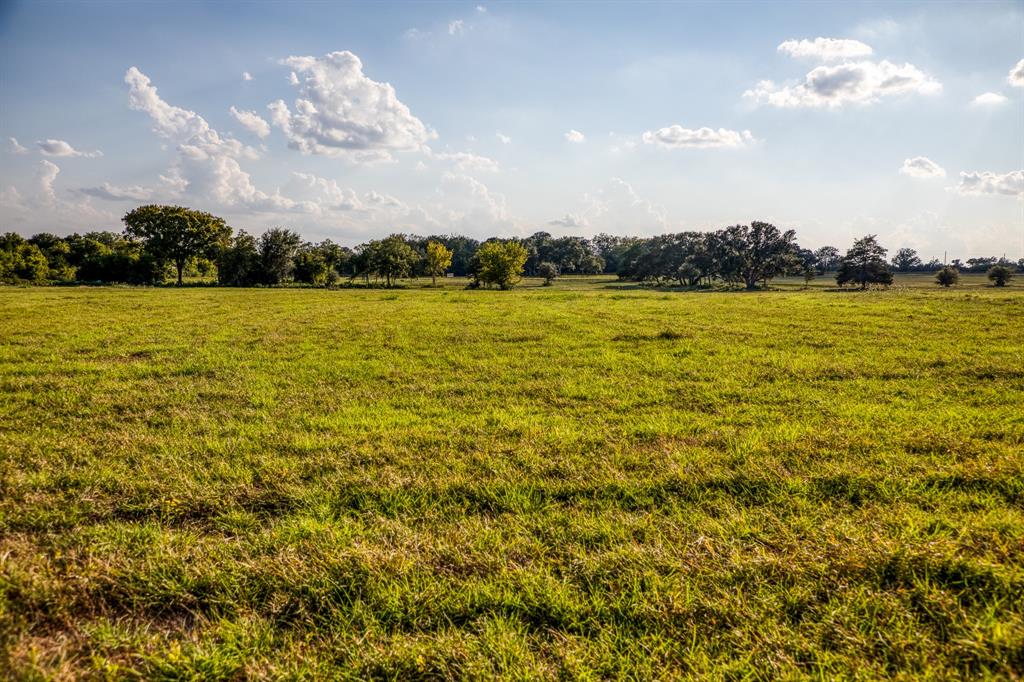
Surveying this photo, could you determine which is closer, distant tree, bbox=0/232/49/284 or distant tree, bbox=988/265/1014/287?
distant tree, bbox=0/232/49/284

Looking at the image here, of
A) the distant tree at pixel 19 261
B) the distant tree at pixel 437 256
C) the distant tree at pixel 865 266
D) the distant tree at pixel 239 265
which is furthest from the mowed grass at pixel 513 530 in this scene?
the distant tree at pixel 865 266

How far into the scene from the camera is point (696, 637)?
9.78ft

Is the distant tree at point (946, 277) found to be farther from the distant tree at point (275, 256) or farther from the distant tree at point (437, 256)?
the distant tree at point (275, 256)

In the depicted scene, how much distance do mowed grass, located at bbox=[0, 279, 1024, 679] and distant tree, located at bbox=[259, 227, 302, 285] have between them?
81.1 meters

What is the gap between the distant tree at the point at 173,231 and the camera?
256 feet

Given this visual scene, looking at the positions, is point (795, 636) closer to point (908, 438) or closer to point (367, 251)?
point (908, 438)

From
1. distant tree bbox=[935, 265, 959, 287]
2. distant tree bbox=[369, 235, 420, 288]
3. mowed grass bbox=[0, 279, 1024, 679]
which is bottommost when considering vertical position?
mowed grass bbox=[0, 279, 1024, 679]

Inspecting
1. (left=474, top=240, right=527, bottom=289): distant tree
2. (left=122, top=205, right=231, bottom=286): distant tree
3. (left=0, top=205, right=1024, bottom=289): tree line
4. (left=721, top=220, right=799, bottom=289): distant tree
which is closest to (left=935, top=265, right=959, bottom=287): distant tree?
(left=0, top=205, right=1024, bottom=289): tree line

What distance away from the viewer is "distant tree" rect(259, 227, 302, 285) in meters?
81.9

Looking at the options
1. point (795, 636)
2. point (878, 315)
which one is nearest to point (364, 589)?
point (795, 636)

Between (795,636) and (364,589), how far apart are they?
300 centimetres

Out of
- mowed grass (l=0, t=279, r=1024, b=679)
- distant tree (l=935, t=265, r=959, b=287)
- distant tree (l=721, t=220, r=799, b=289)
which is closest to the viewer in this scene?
mowed grass (l=0, t=279, r=1024, b=679)

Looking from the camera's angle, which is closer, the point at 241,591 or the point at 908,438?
the point at 241,591

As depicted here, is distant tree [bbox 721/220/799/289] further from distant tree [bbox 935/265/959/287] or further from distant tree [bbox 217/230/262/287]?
distant tree [bbox 217/230/262/287]
